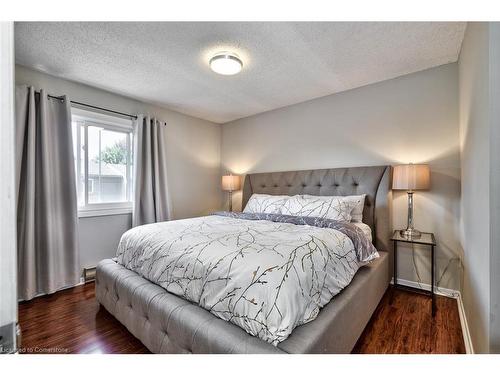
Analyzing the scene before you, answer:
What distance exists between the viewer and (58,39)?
1836 millimetres

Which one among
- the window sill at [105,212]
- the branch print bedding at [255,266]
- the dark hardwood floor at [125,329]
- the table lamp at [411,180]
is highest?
the table lamp at [411,180]


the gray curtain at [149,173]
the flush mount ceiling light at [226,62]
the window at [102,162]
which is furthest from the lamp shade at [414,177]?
the window at [102,162]

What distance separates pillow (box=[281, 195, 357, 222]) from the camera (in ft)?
7.43

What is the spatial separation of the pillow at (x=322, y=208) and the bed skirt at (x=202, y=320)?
1.77 feet

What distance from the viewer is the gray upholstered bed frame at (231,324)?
3.57ft

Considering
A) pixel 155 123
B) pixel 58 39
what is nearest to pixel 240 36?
pixel 58 39

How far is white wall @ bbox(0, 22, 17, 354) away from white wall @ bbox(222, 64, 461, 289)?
2.89m

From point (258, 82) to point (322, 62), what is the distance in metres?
0.72

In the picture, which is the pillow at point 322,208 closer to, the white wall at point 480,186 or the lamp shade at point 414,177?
the lamp shade at point 414,177

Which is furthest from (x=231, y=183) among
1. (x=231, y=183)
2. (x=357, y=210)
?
(x=357, y=210)

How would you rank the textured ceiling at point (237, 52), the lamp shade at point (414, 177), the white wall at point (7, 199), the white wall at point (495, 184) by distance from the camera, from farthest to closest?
1. the lamp shade at point (414, 177)
2. the textured ceiling at point (237, 52)
3. the white wall at point (495, 184)
4. the white wall at point (7, 199)

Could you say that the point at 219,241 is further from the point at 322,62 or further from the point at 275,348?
the point at 322,62

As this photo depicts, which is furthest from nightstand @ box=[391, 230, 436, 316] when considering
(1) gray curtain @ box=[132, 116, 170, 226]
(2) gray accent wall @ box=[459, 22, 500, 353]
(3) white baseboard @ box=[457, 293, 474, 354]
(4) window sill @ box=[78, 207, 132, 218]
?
(4) window sill @ box=[78, 207, 132, 218]

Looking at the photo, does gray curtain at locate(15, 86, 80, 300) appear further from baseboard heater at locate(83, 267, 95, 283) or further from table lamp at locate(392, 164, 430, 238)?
table lamp at locate(392, 164, 430, 238)
